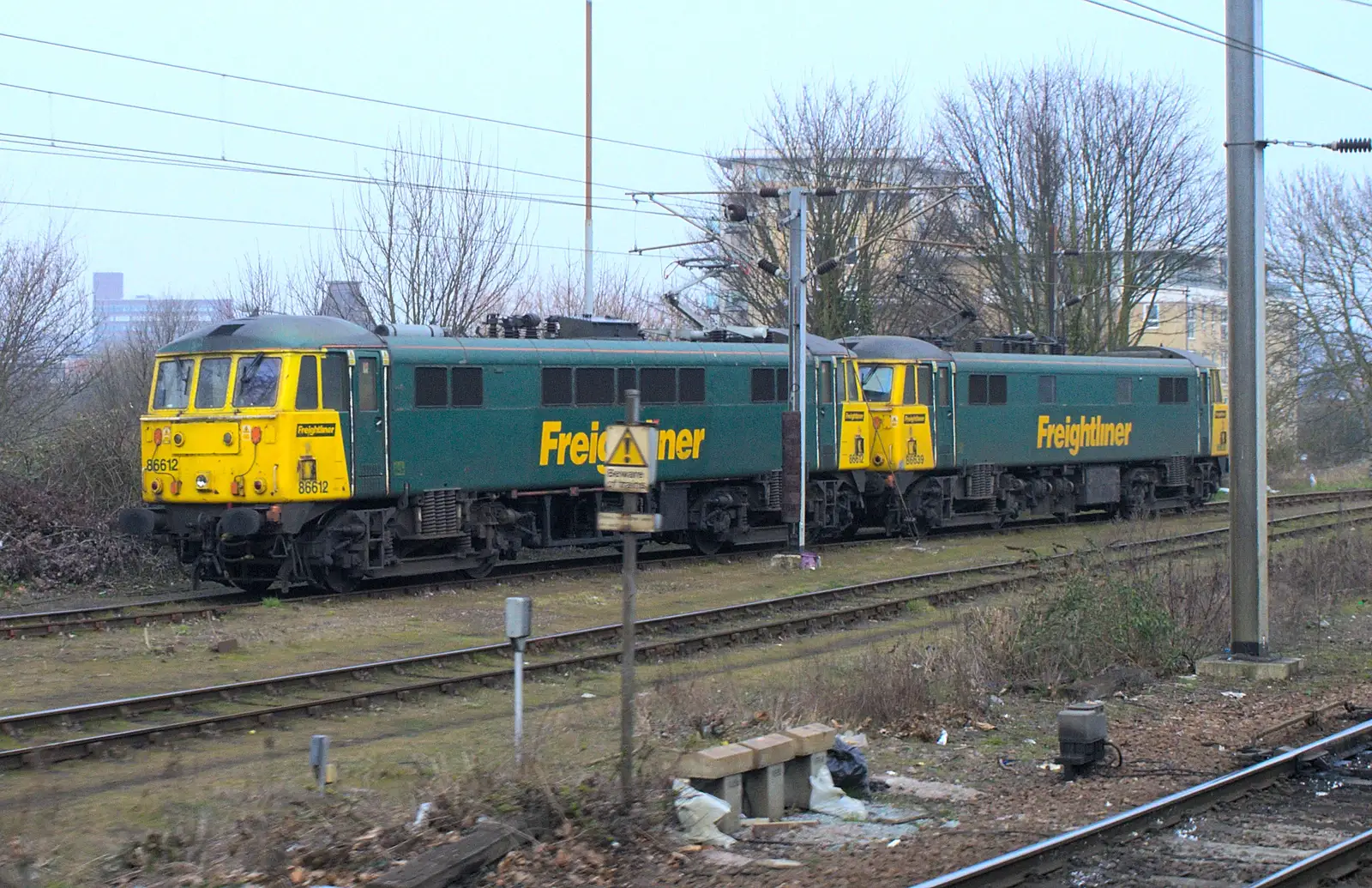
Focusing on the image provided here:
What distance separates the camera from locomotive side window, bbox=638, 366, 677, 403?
2088cm

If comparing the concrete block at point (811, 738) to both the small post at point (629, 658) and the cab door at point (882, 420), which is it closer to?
the small post at point (629, 658)

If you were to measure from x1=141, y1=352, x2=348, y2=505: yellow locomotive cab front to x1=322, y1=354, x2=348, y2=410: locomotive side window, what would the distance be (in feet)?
0.13

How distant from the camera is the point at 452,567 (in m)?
19.0

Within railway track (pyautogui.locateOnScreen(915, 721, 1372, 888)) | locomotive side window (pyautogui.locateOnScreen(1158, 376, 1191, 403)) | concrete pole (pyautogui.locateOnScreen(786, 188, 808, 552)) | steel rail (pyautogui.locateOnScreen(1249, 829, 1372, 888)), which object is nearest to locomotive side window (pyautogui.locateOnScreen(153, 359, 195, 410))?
concrete pole (pyautogui.locateOnScreen(786, 188, 808, 552))

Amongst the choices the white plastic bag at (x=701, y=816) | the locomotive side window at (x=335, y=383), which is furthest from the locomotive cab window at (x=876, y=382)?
the white plastic bag at (x=701, y=816)

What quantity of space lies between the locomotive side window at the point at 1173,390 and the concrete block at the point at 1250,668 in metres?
18.1

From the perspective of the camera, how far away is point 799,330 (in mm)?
22094

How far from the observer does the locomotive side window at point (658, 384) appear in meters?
20.9

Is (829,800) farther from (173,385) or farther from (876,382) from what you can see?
(876,382)

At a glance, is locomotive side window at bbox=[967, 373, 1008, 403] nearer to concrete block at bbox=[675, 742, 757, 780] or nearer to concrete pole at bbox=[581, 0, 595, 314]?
concrete pole at bbox=[581, 0, 595, 314]

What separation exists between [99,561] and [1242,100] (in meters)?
14.9

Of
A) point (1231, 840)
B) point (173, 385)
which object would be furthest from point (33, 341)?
point (1231, 840)

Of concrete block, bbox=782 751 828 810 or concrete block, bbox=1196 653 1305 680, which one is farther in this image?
concrete block, bbox=1196 653 1305 680

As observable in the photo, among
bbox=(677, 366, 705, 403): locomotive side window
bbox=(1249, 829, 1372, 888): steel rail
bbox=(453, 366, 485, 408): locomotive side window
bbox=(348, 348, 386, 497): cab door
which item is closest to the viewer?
bbox=(1249, 829, 1372, 888): steel rail
